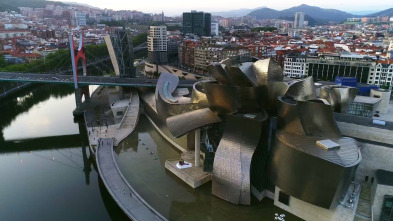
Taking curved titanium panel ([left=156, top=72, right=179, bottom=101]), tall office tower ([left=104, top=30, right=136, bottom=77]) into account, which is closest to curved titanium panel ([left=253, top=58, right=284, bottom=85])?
curved titanium panel ([left=156, top=72, right=179, bottom=101])

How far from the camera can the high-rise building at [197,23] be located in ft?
438

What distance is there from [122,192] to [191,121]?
6.56 metres

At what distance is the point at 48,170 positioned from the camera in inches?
1032

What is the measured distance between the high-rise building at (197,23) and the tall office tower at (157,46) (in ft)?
190

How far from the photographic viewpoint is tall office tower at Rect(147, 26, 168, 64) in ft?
248

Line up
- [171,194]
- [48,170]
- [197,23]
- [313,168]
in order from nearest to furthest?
[313,168] < [171,194] < [48,170] < [197,23]

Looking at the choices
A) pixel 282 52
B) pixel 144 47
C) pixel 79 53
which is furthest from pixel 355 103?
pixel 144 47

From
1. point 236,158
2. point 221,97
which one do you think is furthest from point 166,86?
point 236,158

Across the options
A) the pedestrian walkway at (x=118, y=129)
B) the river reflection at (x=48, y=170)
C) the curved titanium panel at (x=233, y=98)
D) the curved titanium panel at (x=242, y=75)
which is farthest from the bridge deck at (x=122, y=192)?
the curved titanium panel at (x=242, y=75)

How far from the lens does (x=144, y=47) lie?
10281 centimetres

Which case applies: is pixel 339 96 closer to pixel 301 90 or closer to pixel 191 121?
pixel 301 90

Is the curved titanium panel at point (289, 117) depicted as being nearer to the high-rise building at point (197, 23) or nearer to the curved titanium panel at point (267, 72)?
the curved titanium panel at point (267, 72)

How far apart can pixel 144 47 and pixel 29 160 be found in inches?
3108

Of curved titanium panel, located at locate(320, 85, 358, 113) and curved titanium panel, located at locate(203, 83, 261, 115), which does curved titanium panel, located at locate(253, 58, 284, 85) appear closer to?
curved titanium panel, located at locate(203, 83, 261, 115)
